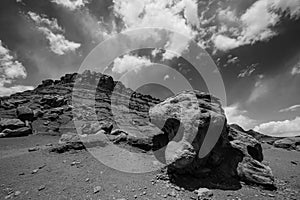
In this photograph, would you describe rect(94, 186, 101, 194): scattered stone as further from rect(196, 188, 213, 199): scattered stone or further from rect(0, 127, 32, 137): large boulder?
Result: rect(0, 127, 32, 137): large boulder

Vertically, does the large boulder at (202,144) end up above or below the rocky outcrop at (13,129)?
above

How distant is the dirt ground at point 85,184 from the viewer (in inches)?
254

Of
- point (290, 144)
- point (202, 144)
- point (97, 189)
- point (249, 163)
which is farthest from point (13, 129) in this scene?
point (290, 144)

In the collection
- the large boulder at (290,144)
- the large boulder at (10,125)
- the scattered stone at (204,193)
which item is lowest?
the large boulder at (10,125)

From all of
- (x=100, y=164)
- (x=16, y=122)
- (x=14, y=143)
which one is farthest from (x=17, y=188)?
(x=16, y=122)

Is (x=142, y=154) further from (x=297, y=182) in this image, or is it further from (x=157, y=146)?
(x=297, y=182)

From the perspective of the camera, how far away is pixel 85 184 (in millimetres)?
6934

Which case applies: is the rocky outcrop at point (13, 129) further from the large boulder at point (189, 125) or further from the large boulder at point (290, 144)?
the large boulder at point (290, 144)

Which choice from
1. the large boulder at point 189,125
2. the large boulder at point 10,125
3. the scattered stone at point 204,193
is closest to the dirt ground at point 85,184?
the scattered stone at point 204,193

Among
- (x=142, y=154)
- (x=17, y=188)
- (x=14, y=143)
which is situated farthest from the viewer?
(x=14, y=143)

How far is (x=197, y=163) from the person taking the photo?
869 cm

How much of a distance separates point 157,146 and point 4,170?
338 inches

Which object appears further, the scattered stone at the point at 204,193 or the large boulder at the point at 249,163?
the large boulder at the point at 249,163

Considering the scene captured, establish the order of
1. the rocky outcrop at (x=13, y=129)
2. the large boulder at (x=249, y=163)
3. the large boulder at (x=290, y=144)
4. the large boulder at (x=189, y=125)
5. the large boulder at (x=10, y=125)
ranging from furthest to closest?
the large boulder at (x=290, y=144), the large boulder at (x=10, y=125), the rocky outcrop at (x=13, y=129), the large boulder at (x=249, y=163), the large boulder at (x=189, y=125)
